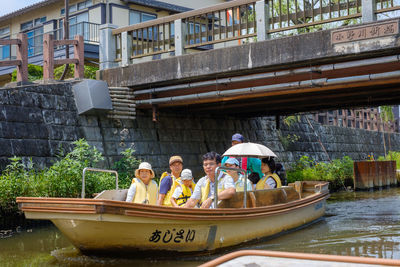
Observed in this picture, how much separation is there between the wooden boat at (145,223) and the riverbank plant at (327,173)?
10.6 m

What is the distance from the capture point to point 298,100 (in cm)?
1598

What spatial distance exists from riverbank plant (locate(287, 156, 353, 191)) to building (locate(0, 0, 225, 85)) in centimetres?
1063

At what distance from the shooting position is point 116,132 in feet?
48.4

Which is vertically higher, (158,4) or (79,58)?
(158,4)

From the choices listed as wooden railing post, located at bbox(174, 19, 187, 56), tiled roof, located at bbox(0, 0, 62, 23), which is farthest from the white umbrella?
tiled roof, located at bbox(0, 0, 62, 23)

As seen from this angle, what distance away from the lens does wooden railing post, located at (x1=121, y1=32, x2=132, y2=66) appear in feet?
48.3

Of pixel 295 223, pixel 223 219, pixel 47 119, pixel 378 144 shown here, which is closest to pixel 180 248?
pixel 223 219

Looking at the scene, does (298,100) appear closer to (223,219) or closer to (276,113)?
(276,113)

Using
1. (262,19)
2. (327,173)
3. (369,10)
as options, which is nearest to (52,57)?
(262,19)

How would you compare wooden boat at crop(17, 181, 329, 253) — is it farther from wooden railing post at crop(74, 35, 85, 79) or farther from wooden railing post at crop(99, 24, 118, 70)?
wooden railing post at crop(99, 24, 118, 70)

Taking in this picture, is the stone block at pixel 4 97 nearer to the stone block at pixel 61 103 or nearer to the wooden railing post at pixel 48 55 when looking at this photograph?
the stone block at pixel 61 103

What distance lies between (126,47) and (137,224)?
8.45 metres

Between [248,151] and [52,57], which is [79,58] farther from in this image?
[248,151]

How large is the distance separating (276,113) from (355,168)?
372cm
